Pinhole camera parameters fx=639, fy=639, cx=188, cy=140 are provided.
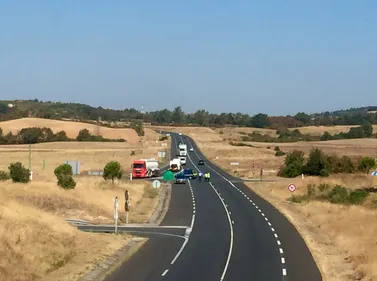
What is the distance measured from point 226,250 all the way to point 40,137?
5934 inches

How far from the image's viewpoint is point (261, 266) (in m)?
22.5

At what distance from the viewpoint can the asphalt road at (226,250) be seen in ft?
68.0

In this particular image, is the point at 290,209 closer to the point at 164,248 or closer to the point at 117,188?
the point at 117,188

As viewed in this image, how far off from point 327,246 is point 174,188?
121 feet

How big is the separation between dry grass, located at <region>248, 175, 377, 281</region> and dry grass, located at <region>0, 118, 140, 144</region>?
431 feet

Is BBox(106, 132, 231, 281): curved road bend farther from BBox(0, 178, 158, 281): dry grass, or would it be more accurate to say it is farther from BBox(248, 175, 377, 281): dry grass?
BBox(248, 175, 377, 281): dry grass

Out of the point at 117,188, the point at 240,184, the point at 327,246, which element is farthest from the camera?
the point at 240,184

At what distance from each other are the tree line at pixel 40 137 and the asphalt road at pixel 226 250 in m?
127

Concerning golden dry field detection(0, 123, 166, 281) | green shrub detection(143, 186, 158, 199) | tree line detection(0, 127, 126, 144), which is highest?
tree line detection(0, 127, 126, 144)

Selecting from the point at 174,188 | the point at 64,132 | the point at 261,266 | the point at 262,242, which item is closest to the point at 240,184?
the point at 174,188

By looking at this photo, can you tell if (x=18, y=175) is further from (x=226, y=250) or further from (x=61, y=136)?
(x=61, y=136)

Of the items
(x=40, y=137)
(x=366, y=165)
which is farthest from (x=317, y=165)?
(x=40, y=137)

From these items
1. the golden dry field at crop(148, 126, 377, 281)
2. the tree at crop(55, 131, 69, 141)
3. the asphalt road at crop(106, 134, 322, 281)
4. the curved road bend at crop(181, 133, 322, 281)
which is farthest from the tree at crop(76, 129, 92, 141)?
the asphalt road at crop(106, 134, 322, 281)

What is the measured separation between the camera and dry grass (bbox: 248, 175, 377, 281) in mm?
22672
